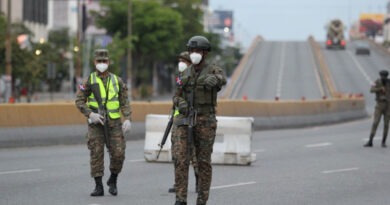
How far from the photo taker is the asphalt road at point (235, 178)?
40.2 ft

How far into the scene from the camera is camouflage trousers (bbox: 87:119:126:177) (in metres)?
11.9

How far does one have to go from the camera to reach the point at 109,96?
1205 cm

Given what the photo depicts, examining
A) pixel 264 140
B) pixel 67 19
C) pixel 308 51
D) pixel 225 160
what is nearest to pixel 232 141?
pixel 225 160

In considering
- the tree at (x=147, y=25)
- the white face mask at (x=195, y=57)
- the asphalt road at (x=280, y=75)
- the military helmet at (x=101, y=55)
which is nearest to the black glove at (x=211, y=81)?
the white face mask at (x=195, y=57)

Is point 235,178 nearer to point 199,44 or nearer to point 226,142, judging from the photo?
point 226,142

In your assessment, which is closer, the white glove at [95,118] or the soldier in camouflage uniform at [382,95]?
the white glove at [95,118]

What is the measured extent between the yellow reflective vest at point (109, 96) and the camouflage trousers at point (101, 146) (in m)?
0.12

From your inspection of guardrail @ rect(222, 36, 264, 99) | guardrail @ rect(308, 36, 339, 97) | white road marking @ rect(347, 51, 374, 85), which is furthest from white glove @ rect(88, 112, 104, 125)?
white road marking @ rect(347, 51, 374, 85)

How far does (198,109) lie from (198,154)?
19.3 inches

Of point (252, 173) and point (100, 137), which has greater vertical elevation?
point (100, 137)

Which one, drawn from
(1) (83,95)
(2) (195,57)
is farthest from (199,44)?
(1) (83,95)

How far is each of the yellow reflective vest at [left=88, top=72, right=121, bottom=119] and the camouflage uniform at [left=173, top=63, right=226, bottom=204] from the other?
1.98 metres

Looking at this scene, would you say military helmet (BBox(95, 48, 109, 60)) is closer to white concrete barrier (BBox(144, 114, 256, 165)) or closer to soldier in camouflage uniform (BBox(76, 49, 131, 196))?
soldier in camouflage uniform (BBox(76, 49, 131, 196))

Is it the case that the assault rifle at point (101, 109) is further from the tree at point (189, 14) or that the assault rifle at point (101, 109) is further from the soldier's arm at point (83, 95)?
the tree at point (189, 14)
